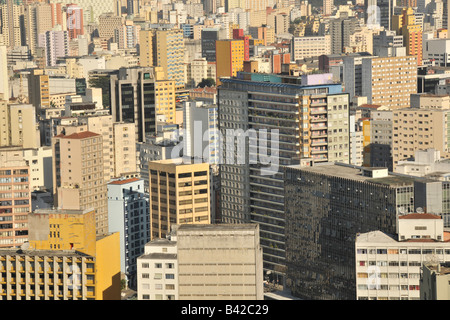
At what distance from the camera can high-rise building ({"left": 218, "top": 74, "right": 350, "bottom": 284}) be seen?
3156cm

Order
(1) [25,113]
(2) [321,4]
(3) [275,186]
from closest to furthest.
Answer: (3) [275,186], (1) [25,113], (2) [321,4]

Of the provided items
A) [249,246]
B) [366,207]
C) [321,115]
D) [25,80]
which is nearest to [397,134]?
[321,115]

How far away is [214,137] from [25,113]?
9695mm

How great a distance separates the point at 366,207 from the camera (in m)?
24.0

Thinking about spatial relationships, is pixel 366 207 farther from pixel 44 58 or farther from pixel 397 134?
pixel 44 58

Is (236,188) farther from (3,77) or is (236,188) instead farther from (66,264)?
(3,77)

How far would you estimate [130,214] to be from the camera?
3278cm

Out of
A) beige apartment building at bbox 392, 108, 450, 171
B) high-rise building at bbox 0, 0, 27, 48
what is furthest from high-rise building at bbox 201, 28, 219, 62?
beige apartment building at bbox 392, 108, 450, 171

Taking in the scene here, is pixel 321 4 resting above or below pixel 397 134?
above

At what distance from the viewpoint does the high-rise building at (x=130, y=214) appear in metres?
32.3

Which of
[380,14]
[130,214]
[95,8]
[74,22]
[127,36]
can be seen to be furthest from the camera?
[95,8]

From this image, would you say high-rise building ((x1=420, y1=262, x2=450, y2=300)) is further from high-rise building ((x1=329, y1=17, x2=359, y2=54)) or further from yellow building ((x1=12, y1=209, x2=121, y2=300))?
high-rise building ((x1=329, y1=17, x2=359, y2=54))

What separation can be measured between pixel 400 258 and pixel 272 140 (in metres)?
13.0

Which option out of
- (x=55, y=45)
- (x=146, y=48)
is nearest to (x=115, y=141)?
(x=146, y=48)
